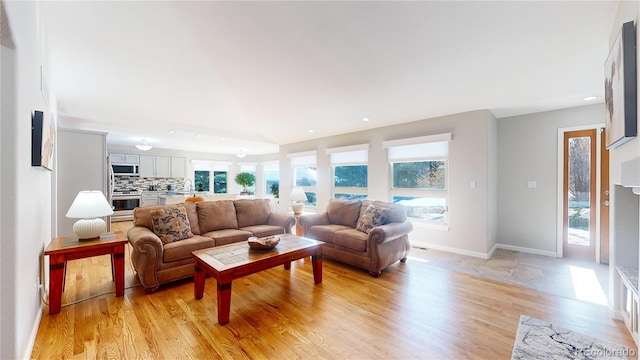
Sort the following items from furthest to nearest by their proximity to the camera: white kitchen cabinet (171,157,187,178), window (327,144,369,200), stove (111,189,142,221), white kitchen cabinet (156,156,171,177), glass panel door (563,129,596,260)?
1. white kitchen cabinet (171,157,187,178)
2. white kitchen cabinet (156,156,171,177)
3. stove (111,189,142,221)
4. window (327,144,369,200)
5. glass panel door (563,129,596,260)

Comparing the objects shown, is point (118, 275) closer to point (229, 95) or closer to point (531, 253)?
point (229, 95)

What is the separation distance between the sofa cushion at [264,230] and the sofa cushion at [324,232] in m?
0.50

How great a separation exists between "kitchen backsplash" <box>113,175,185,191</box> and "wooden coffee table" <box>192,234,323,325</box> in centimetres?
682

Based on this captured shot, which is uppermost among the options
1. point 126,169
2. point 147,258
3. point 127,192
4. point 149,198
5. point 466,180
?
point 126,169

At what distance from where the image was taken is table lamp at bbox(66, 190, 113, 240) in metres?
2.31

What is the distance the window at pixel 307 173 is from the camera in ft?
20.7

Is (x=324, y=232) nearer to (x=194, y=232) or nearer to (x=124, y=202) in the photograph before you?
(x=194, y=232)

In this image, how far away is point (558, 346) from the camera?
178cm

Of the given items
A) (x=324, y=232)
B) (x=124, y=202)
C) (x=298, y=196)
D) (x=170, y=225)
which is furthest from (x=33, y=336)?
(x=124, y=202)

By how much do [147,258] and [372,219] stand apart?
9.03ft

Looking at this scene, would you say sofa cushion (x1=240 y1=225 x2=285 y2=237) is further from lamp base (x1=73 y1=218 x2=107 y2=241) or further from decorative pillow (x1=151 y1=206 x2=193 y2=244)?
lamp base (x1=73 y1=218 x2=107 y2=241)

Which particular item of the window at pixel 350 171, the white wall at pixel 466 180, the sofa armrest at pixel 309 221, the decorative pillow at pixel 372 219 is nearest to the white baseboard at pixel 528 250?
the white wall at pixel 466 180

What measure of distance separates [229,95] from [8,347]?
3.33 m

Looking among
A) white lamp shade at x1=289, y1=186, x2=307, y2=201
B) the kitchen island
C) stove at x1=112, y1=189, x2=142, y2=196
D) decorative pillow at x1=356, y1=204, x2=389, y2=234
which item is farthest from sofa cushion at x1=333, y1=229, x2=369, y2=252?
stove at x1=112, y1=189, x2=142, y2=196
